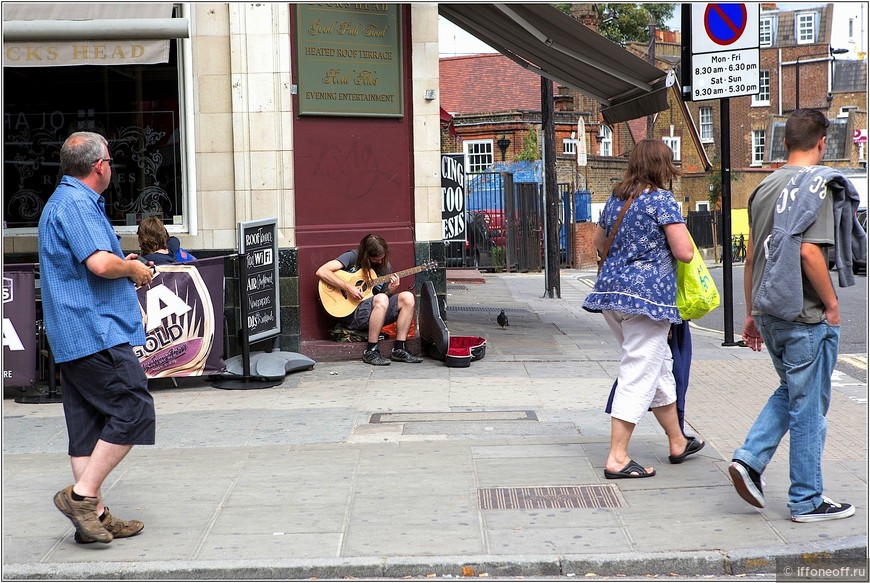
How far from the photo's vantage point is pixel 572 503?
17.4 ft

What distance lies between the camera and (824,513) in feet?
16.0

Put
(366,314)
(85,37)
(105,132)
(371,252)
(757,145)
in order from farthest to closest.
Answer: (757,145), (105,132), (366,314), (371,252), (85,37)

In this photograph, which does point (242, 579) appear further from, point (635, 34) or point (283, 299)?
point (635, 34)

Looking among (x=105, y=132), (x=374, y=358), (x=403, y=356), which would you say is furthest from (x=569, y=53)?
(x=105, y=132)

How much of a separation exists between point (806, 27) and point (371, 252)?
60.8 m

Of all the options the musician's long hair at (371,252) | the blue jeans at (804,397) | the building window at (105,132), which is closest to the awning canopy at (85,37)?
the building window at (105,132)

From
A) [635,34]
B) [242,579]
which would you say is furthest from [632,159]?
[635,34]

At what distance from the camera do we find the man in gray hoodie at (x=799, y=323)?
471 cm

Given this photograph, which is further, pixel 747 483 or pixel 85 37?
pixel 85 37

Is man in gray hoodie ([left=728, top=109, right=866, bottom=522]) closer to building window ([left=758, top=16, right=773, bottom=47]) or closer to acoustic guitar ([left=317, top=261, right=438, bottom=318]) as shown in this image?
acoustic guitar ([left=317, top=261, right=438, bottom=318])

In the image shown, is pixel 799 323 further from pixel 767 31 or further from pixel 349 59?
pixel 767 31

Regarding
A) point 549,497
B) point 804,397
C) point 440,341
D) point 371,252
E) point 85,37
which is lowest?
point 549,497

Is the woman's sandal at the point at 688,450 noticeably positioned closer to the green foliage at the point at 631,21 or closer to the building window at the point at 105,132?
the building window at the point at 105,132

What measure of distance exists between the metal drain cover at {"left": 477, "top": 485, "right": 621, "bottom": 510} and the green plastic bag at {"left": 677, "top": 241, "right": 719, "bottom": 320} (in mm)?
1107
